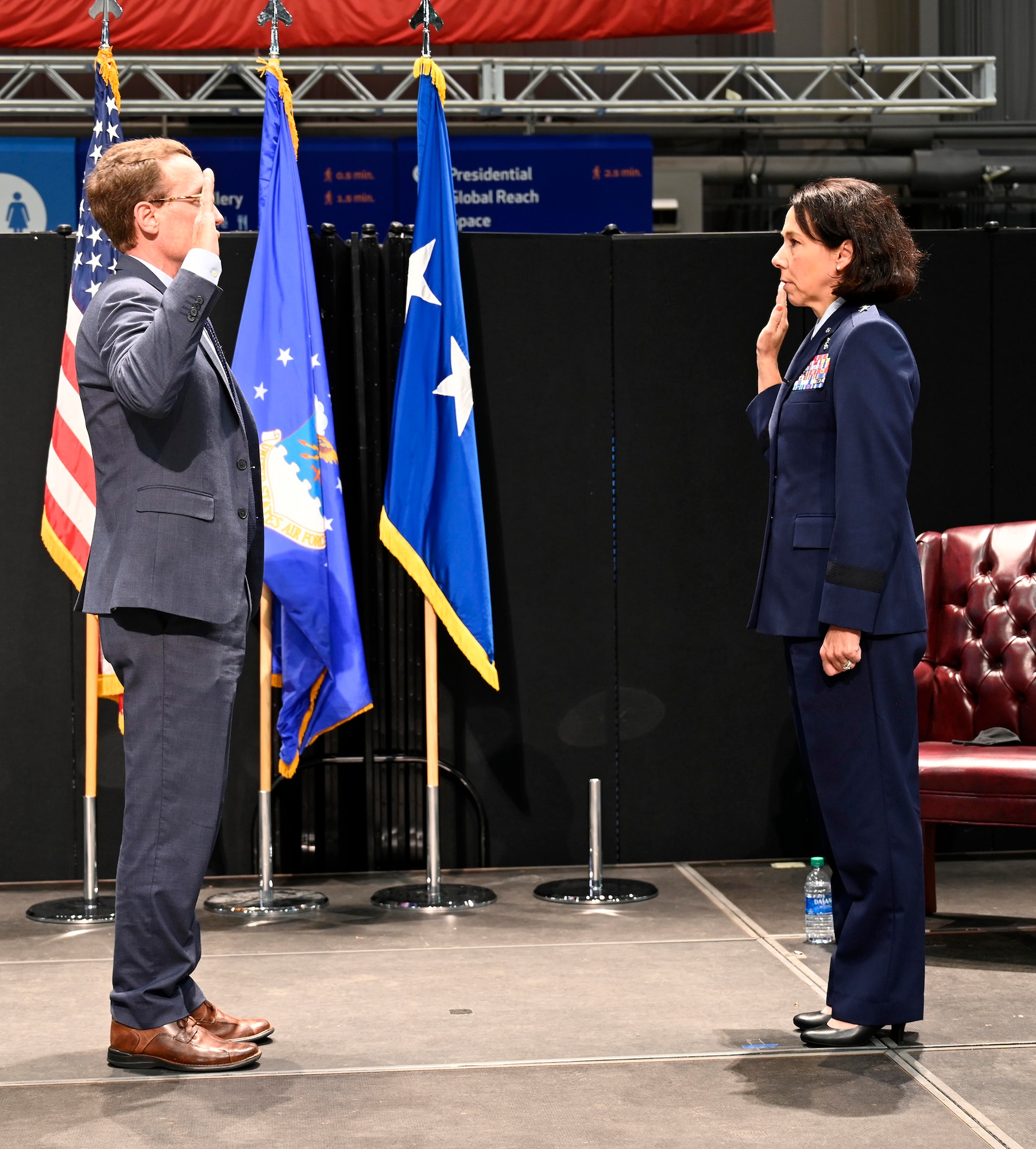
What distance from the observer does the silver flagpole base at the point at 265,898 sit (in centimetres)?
436

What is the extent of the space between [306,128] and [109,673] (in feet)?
19.6

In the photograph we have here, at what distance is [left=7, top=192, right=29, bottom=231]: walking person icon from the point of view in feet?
27.7

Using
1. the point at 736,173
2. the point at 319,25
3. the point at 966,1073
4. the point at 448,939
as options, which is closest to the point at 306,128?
the point at 319,25

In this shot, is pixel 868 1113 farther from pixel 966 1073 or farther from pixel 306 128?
pixel 306 128

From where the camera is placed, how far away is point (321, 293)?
484 cm

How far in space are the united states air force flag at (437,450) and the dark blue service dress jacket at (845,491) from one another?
1.59 metres

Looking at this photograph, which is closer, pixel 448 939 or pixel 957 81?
pixel 448 939

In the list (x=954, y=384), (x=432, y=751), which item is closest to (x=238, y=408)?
(x=432, y=751)

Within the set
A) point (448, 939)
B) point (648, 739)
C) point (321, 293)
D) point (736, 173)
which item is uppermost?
point (736, 173)

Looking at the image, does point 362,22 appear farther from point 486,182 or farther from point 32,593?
point 32,593

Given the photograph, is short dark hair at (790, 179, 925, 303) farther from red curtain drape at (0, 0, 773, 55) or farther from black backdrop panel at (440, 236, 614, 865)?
red curtain drape at (0, 0, 773, 55)

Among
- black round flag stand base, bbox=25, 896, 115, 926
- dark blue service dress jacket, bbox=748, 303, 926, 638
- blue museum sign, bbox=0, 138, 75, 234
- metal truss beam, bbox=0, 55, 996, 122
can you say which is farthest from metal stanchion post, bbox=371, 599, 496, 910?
blue museum sign, bbox=0, 138, 75, 234

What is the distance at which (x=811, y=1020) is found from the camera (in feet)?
9.95

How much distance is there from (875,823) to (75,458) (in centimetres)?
269
